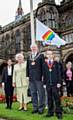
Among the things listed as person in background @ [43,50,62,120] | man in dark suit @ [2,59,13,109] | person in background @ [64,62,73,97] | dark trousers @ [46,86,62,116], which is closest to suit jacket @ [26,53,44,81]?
person in background @ [43,50,62,120]

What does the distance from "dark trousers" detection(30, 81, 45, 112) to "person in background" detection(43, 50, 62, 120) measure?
710 millimetres

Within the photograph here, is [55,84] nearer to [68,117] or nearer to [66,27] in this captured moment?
[68,117]

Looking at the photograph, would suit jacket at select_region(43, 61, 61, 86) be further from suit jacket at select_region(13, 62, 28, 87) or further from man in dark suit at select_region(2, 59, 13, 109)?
man in dark suit at select_region(2, 59, 13, 109)

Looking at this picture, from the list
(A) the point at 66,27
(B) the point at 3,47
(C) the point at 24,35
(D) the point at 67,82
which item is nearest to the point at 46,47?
(A) the point at 66,27

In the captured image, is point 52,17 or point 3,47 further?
point 3,47

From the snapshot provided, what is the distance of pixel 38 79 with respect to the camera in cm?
1320

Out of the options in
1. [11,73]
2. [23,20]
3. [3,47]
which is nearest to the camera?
[11,73]

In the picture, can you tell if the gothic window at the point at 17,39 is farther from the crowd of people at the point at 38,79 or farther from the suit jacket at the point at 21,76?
the suit jacket at the point at 21,76

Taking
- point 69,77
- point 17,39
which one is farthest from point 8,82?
point 17,39

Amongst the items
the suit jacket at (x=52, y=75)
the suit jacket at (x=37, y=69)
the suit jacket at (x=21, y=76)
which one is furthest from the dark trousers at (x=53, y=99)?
the suit jacket at (x=21, y=76)

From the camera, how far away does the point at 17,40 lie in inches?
2630

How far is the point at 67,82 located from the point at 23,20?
44764 millimetres

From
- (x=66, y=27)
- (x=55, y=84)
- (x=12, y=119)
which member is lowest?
(x=12, y=119)

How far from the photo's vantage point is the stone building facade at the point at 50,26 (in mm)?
50688
